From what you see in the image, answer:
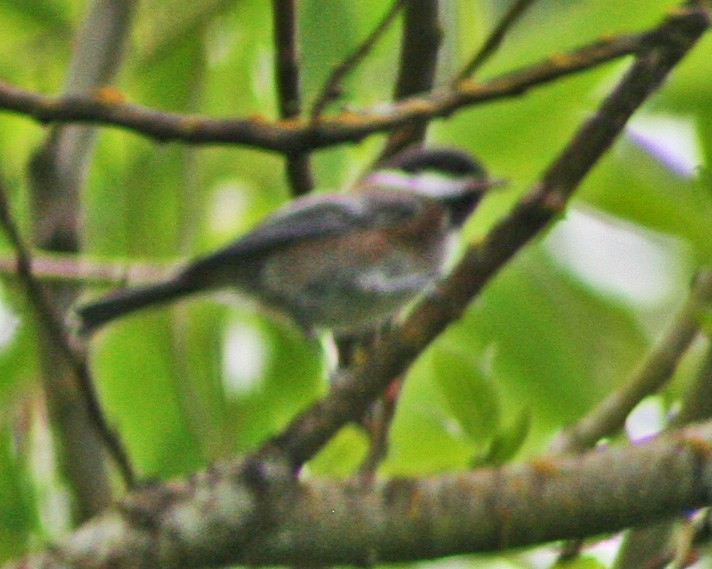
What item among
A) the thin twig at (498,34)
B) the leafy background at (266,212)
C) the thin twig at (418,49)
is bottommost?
the leafy background at (266,212)

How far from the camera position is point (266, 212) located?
2.36m

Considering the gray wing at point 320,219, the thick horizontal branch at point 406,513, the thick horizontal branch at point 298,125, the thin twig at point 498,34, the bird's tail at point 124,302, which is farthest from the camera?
the gray wing at point 320,219

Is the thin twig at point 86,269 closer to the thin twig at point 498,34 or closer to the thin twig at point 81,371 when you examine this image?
the thin twig at point 81,371

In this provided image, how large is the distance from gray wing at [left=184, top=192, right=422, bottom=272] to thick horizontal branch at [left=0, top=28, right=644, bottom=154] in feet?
2.28

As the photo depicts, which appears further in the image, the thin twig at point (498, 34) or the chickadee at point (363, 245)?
the chickadee at point (363, 245)

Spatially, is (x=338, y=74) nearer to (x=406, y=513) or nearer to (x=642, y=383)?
(x=406, y=513)

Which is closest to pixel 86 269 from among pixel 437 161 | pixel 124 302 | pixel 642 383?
pixel 124 302

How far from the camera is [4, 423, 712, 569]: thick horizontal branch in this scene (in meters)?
1.32

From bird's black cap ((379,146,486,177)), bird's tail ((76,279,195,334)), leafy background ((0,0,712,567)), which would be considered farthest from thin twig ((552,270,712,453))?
bird's tail ((76,279,195,334))

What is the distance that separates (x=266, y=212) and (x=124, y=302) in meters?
0.61

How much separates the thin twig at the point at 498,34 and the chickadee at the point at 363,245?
1.52ft

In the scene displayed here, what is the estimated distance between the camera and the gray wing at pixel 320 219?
6.38 feet

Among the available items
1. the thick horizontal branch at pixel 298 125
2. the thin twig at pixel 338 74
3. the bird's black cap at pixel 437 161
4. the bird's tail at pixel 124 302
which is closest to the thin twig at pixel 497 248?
the thick horizontal branch at pixel 298 125

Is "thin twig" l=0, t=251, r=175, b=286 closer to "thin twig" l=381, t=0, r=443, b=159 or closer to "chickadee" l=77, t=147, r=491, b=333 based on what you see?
"chickadee" l=77, t=147, r=491, b=333
